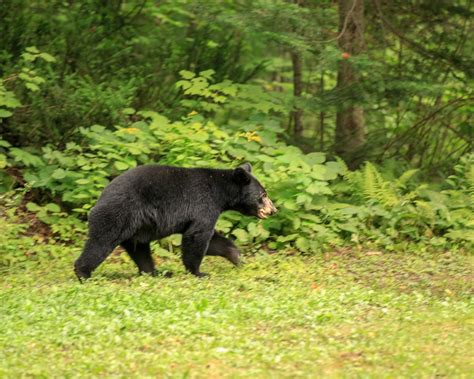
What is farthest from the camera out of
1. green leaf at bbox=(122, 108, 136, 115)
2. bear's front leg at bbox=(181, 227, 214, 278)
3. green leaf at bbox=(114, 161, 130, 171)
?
green leaf at bbox=(122, 108, 136, 115)

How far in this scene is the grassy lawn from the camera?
20.3 feet

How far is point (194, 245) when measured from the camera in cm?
959

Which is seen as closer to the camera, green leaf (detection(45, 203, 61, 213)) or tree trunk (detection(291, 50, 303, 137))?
green leaf (detection(45, 203, 61, 213))

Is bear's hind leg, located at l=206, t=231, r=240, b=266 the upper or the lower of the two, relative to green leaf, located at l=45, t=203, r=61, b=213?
upper

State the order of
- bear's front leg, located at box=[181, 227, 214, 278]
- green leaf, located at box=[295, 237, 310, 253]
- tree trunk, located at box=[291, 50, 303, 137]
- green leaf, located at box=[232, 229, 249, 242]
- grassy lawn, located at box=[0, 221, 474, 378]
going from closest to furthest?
grassy lawn, located at box=[0, 221, 474, 378] → bear's front leg, located at box=[181, 227, 214, 278] → green leaf, located at box=[295, 237, 310, 253] → green leaf, located at box=[232, 229, 249, 242] → tree trunk, located at box=[291, 50, 303, 137]

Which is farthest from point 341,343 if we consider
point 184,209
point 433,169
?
point 433,169

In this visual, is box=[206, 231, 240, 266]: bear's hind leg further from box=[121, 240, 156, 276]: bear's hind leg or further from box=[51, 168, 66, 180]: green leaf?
box=[51, 168, 66, 180]: green leaf

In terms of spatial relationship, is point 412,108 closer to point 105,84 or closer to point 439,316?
point 105,84

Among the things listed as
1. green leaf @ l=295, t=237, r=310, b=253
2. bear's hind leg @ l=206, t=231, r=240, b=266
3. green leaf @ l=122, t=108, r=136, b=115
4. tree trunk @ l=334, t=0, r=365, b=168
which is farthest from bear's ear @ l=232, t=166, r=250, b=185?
green leaf @ l=122, t=108, r=136, b=115

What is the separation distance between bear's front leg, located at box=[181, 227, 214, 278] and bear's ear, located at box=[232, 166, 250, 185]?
0.85 m

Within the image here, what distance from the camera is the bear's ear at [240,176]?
10.1m

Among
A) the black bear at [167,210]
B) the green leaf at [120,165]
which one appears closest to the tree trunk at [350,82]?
the black bear at [167,210]

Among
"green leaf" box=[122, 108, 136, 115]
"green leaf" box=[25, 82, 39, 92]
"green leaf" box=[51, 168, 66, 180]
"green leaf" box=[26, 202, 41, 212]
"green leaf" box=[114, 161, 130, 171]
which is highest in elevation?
"green leaf" box=[25, 82, 39, 92]

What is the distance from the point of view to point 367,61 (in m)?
12.5
